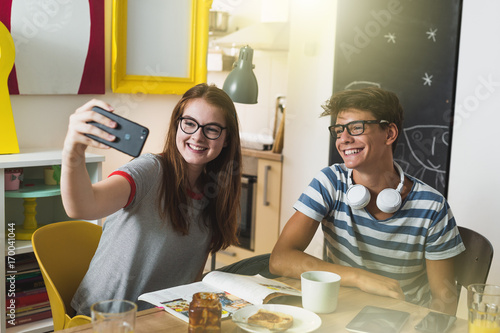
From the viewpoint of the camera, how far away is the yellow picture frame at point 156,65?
2717 mm

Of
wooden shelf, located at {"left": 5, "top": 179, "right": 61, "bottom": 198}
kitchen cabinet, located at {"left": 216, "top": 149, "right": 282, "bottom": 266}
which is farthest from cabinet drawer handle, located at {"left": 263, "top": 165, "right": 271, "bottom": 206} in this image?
wooden shelf, located at {"left": 5, "top": 179, "right": 61, "bottom": 198}

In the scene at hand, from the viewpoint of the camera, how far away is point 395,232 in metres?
1.68

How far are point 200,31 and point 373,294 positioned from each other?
2007mm

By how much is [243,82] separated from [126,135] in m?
1.57

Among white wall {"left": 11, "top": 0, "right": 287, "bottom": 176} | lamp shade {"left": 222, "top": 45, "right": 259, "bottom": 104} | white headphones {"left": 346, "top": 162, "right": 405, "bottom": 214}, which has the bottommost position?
white headphones {"left": 346, "top": 162, "right": 405, "bottom": 214}

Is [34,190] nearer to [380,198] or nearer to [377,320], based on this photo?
[380,198]

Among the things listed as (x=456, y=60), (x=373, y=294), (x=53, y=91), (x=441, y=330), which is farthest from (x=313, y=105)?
(x=441, y=330)

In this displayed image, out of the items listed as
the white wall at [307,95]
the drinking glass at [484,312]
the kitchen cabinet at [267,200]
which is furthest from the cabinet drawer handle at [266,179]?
the drinking glass at [484,312]

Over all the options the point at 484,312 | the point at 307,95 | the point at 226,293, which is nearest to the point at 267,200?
the point at 307,95

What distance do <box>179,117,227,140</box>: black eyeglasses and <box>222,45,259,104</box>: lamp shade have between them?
3.21 ft

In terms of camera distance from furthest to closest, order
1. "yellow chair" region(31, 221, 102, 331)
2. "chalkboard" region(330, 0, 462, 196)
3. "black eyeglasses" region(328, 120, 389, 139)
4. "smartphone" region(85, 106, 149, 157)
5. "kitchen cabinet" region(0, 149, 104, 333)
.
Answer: "chalkboard" region(330, 0, 462, 196), "kitchen cabinet" region(0, 149, 104, 333), "black eyeglasses" region(328, 120, 389, 139), "yellow chair" region(31, 221, 102, 331), "smartphone" region(85, 106, 149, 157)

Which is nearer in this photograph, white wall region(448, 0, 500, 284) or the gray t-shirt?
the gray t-shirt

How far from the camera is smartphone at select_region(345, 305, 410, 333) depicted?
45.9 inches

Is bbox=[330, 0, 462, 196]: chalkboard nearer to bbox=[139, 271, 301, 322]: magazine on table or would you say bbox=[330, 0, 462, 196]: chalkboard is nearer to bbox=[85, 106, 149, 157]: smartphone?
bbox=[139, 271, 301, 322]: magazine on table
